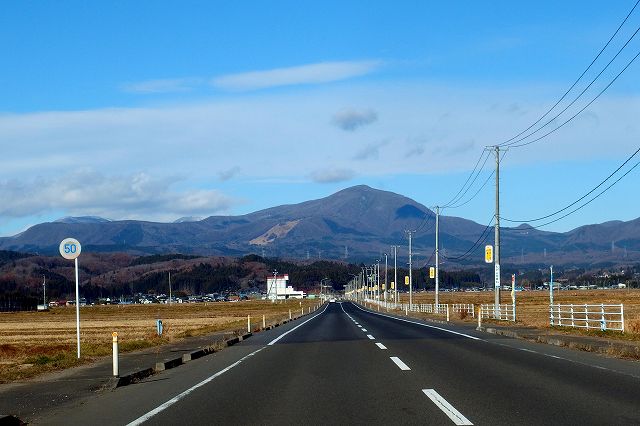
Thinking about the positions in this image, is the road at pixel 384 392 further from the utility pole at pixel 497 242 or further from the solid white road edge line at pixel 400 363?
the utility pole at pixel 497 242

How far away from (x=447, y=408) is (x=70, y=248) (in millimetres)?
14366

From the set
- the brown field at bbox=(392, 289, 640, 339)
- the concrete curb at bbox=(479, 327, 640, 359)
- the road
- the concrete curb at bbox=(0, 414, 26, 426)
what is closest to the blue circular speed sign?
the road

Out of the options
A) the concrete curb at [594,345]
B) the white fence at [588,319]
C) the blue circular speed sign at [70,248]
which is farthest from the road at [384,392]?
the white fence at [588,319]

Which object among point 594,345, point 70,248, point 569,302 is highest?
point 70,248

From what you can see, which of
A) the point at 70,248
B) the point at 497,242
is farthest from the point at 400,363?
the point at 497,242

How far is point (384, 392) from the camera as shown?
43.0 ft

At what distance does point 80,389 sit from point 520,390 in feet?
27.6

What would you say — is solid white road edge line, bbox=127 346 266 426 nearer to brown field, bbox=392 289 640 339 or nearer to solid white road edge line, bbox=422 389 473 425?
solid white road edge line, bbox=422 389 473 425

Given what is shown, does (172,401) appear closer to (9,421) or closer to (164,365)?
(9,421)

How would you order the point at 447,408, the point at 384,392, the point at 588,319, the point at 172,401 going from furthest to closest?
the point at 588,319 < the point at 384,392 < the point at 172,401 < the point at 447,408

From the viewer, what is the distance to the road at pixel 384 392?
35.2ft

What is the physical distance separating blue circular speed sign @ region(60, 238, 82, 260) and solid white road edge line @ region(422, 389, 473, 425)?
1252cm

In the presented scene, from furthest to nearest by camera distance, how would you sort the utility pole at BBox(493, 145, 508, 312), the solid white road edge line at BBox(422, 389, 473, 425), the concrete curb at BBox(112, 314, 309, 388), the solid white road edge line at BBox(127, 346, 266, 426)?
the utility pole at BBox(493, 145, 508, 312) → the concrete curb at BBox(112, 314, 309, 388) → the solid white road edge line at BBox(127, 346, 266, 426) → the solid white road edge line at BBox(422, 389, 473, 425)

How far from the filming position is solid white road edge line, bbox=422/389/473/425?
400 inches
